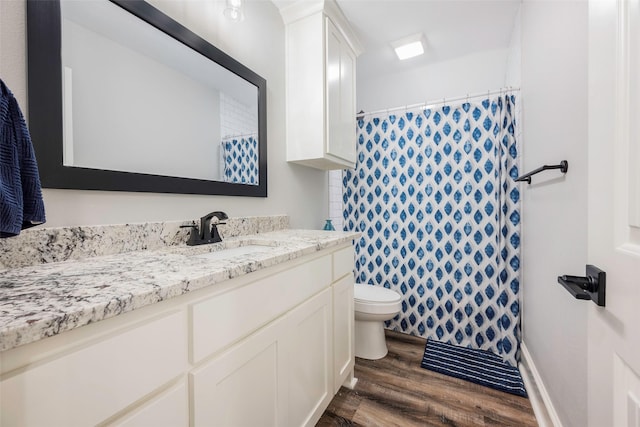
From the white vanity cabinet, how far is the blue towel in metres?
0.29

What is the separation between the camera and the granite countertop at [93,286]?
0.42 m

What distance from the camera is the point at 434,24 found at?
2.07 m

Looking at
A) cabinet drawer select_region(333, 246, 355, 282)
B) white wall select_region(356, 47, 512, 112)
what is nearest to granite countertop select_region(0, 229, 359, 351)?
cabinet drawer select_region(333, 246, 355, 282)

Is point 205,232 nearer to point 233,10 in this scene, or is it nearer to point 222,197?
point 222,197

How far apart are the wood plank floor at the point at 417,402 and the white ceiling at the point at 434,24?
2.40m

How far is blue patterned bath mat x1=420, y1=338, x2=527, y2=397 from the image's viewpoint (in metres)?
1.67

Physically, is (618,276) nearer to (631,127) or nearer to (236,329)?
(631,127)

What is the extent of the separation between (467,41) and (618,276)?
2.46 meters

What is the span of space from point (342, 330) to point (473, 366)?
3.43 feet

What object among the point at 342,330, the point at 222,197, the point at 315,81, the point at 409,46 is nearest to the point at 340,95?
the point at 315,81

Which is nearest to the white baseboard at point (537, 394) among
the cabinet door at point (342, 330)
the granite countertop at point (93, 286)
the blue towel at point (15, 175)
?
the cabinet door at point (342, 330)

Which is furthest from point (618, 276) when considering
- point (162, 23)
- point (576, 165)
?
point (162, 23)

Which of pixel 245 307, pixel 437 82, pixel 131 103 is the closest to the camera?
pixel 245 307

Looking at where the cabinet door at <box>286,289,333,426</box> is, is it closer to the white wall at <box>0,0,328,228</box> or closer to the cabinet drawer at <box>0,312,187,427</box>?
the cabinet drawer at <box>0,312,187,427</box>
